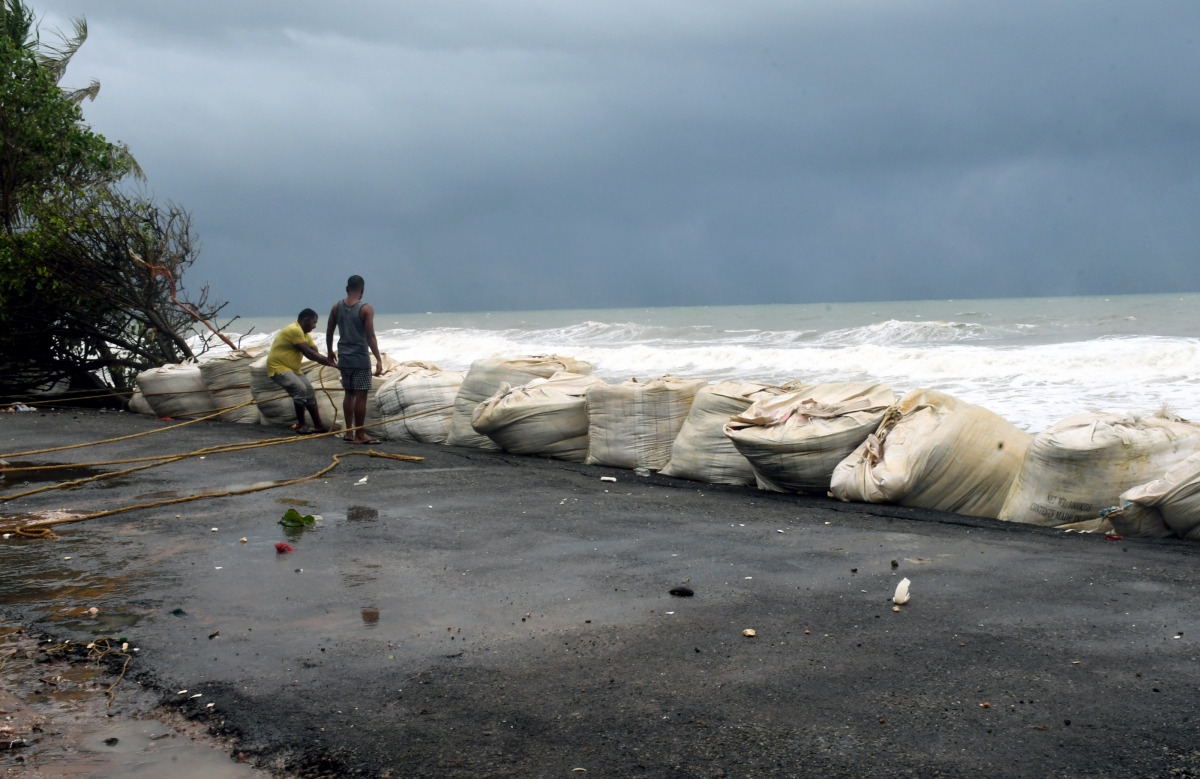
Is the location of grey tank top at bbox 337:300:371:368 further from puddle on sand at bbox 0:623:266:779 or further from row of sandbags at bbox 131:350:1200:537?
puddle on sand at bbox 0:623:266:779

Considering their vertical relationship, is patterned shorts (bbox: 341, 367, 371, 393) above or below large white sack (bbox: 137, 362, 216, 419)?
above

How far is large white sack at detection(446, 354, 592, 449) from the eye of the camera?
7.80m

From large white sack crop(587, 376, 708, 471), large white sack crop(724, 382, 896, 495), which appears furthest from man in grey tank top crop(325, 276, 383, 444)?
large white sack crop(724, 382, 896, 495)

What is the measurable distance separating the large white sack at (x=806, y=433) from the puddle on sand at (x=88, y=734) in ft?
12.1

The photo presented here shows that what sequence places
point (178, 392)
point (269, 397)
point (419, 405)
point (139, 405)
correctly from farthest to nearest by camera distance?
point (139, 405) < point (178, 392) < point (269, 397) < point (419, 405)

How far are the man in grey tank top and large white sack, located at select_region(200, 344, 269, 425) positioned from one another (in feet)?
7.82

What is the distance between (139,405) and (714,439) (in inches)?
302

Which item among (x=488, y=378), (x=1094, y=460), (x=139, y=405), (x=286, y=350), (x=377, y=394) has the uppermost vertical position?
(x=286, y=350)

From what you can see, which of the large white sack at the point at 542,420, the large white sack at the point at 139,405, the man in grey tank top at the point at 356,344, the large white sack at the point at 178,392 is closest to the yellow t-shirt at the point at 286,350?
the man in grey tank top at the point at 356,344

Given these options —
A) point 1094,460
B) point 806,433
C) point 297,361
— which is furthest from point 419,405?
point 1094,460

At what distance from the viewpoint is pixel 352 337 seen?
7953 mm

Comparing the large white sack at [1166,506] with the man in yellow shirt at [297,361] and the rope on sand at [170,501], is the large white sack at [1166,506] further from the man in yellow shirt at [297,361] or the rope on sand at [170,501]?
the man in yellow shirt at [297,361]

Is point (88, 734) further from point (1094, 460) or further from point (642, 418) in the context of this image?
point (642, 418)

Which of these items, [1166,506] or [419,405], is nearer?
[1166,506]
